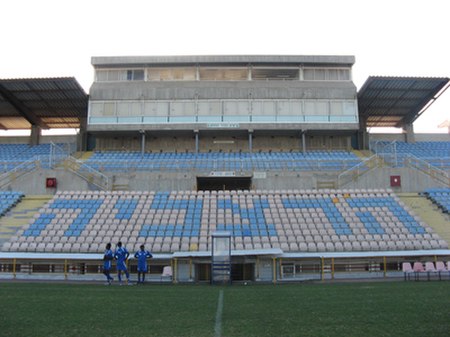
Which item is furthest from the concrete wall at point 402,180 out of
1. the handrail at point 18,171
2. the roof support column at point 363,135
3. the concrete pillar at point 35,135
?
the concrete pillar at point 35,135

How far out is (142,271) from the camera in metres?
14.7

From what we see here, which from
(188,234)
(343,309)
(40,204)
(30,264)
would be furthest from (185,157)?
(343,309)

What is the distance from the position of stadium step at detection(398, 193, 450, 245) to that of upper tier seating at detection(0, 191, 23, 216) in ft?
68.2

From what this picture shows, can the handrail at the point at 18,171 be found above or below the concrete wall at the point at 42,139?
below

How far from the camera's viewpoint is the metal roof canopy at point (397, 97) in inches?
1289

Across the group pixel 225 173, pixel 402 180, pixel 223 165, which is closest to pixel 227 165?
pixel 223 165

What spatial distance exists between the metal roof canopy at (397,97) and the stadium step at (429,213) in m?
11.4

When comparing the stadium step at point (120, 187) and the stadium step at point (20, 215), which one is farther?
the stadium step at point (120, 187)

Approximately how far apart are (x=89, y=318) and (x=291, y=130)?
91.0 ft

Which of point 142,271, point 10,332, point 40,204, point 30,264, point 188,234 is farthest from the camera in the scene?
point 40,204

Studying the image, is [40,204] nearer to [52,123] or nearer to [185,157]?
[185,157]

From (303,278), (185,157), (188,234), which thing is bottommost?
(303,278)

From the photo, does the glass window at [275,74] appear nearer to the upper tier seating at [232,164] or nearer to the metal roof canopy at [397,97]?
the metal roof canopy at [397,97]

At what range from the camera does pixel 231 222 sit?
19703 millimetres
